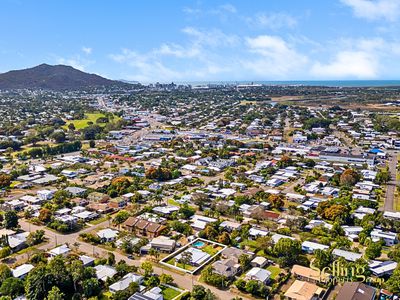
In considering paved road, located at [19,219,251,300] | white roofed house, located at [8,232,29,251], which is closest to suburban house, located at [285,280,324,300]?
paved road, located at [19,219,251,300]

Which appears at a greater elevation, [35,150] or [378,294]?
[35,150]

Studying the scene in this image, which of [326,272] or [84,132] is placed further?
[84,132]

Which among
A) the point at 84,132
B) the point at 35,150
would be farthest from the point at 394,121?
the point at 35,150

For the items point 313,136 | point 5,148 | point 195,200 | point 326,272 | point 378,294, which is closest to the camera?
point 378,294

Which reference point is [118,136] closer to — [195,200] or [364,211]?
[195,200]

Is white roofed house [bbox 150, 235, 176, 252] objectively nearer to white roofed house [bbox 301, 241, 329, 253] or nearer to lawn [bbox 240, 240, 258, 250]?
lawn [bbox 240, 240, 258, 250]

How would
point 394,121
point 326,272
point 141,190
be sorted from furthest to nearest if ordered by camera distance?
point 394,121, point 141,190, point 326,272

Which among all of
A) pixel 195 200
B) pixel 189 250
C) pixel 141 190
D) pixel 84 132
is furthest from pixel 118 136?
pixel 189 250
